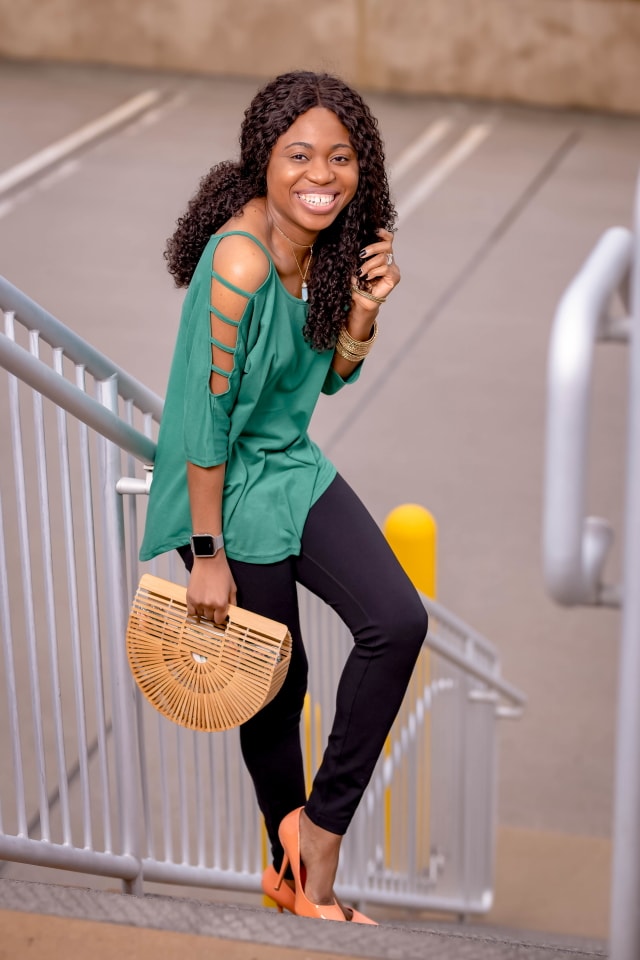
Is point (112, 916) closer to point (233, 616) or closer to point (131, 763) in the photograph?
point (233, 616)

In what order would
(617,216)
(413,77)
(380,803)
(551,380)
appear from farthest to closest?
1. (413,77)
2. (617,216)
3. (380,803)
4. (551,380)

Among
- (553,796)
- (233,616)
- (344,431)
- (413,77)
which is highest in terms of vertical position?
(413,77)

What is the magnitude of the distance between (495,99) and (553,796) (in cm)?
695

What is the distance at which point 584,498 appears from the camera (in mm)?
1155

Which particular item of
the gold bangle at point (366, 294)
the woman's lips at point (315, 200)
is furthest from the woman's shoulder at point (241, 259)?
the gold bangle at point (366, 294)

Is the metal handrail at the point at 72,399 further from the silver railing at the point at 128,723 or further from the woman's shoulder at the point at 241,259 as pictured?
the woman's shoulder at the point at 241,259

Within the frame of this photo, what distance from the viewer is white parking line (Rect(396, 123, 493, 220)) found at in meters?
8.83

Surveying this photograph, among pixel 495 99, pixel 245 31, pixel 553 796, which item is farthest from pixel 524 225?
pixel 553 796

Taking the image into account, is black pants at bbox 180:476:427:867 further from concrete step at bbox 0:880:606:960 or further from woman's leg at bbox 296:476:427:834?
concrete step at bbox 0:880:606:960

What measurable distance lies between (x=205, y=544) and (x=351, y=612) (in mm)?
277

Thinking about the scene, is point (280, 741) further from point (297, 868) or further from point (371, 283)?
point (371, 283)

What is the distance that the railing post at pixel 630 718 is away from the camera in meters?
1.18

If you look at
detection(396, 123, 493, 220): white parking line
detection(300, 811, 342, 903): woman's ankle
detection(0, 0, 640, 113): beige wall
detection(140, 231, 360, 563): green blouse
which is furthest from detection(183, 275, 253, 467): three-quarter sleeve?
detection(0, 0, 640, 113): beige wall

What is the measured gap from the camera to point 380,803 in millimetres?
3869
